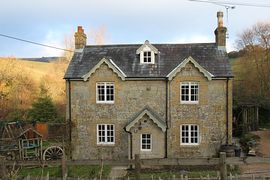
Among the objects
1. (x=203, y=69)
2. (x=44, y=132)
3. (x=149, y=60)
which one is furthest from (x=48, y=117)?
(x=203, y=69)

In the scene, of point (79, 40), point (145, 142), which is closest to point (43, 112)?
point (79, 40)

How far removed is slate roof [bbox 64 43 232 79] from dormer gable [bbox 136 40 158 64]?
41 centimetres

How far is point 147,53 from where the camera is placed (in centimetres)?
2789

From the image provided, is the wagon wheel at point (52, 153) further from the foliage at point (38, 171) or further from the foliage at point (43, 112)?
the foliage at point (43, 112)

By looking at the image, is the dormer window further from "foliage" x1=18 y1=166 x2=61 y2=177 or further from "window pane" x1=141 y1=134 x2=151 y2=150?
"foliage" x1=18 y1=166 x2=61 y2=177

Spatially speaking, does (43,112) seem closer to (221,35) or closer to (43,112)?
(43,112)

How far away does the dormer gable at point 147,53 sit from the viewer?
27.8 meters

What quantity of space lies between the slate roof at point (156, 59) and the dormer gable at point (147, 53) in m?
0.41

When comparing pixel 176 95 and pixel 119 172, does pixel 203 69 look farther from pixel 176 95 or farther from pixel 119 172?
pixel 119 172

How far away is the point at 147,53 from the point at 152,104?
4394mm

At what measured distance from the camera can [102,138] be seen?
27.3 m

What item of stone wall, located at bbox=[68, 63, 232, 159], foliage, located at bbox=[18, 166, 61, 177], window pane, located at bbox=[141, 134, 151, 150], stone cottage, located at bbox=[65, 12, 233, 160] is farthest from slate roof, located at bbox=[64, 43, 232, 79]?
foliage, located at bbox=[18, 166, 61, 177]

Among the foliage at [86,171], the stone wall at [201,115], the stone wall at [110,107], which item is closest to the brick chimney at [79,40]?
the stone wall at [110,107]

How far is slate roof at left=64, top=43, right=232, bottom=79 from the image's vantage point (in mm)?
26938
